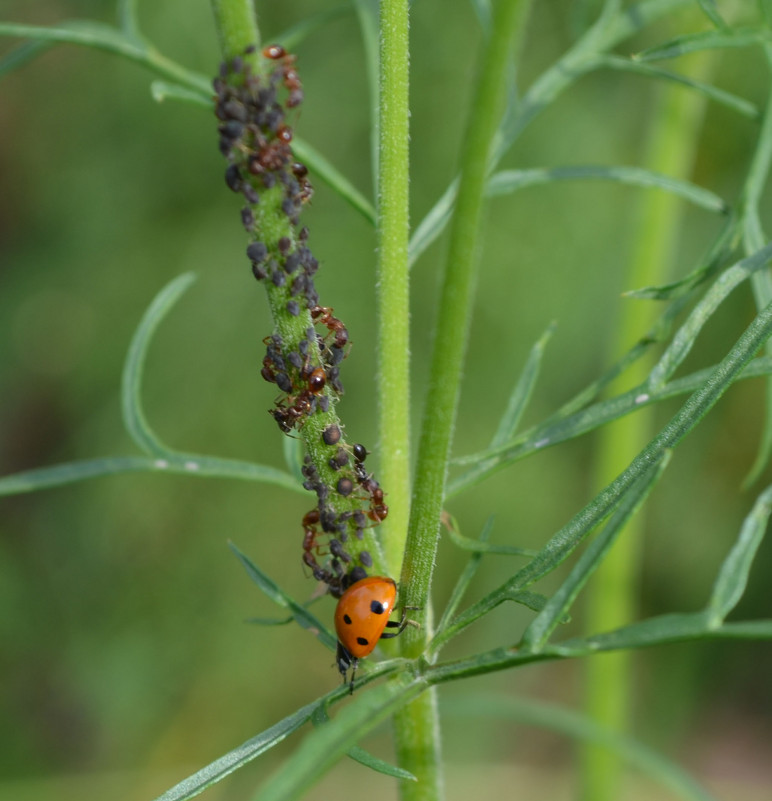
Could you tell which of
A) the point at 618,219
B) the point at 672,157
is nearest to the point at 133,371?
the point at 672,157

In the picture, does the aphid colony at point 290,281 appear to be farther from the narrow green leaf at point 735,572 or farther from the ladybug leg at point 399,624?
the narrow green leaf at point 735,572

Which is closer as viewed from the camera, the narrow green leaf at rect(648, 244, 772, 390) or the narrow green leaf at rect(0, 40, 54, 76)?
the narrow green leaf at rect(648, 244, 772, 390)

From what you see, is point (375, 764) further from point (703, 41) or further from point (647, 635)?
point (703, 41)

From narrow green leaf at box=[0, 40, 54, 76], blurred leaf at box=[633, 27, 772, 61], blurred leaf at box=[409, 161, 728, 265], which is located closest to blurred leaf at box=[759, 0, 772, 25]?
blurred leaf at box=[633, 27, 772, 61]

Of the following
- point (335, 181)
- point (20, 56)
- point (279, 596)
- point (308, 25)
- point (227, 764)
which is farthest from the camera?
point (308, 25)

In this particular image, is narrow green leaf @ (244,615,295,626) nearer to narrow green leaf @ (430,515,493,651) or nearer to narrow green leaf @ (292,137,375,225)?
narrow green leaf @ (430,515,493,651)

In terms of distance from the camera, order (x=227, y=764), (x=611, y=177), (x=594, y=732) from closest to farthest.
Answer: (x=227, y=764)
(x=611, y=177)
(x=594, y=732)

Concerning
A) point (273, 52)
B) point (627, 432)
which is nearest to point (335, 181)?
point (273, 52)
